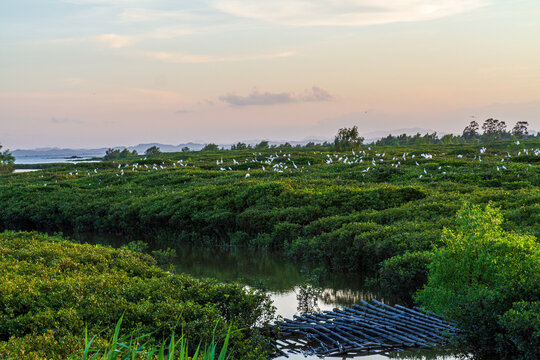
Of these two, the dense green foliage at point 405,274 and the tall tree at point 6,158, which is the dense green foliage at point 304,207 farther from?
the tall tree at point 6,158

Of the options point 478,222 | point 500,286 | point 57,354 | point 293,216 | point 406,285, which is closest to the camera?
point 57,354

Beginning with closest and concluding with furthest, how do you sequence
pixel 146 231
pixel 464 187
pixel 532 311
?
pixel 532 311, pixel 464 187, pixel 146 231

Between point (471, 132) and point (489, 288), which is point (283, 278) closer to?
point (489, 288)

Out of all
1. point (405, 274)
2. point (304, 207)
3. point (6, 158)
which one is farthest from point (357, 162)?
point (6, 158)

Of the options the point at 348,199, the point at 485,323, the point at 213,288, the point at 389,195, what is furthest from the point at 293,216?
the point at 485,323

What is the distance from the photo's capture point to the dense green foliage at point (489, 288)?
29.4ft

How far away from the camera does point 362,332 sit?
36.1 feet

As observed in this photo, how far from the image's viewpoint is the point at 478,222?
10.7 metres

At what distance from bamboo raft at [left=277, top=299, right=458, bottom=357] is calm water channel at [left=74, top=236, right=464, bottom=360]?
0.27 m

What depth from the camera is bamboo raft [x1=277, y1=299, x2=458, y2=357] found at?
1048cm

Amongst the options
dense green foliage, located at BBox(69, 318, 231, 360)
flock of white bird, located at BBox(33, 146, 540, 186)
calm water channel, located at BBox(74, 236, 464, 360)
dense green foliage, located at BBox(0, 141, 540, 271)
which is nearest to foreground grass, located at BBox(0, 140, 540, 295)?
dense green foliage, located at BBox(0, 141, 540, 271)

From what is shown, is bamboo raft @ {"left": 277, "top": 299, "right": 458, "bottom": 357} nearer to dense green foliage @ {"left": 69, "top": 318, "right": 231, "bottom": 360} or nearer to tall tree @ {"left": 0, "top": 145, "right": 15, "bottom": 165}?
dense green foliage @ {"left": 69, "top": 318, "right": 231, "bottom": 360}

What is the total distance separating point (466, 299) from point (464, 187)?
16.6m

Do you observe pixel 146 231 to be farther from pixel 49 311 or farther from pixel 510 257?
pixel 510 257
